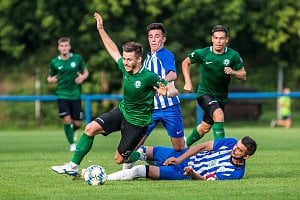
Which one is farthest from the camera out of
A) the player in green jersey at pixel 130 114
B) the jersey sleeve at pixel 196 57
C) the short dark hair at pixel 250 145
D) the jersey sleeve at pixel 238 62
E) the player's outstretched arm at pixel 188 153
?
the jersey sleeve at pixel 196 57

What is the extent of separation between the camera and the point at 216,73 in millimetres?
15883

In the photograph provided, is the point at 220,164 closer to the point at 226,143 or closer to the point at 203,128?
the point at 226,143

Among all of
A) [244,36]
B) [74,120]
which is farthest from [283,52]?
[74,120]

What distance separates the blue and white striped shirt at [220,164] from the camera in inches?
485

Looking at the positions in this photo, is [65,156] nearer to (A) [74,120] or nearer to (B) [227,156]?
(A) [74,120]

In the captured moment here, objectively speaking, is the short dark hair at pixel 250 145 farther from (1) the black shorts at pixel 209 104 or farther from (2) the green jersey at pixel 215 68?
(2) the green jersey at pixel 215 68

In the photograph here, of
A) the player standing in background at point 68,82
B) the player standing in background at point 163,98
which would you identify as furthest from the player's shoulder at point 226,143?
the player standing in background at point 68,82

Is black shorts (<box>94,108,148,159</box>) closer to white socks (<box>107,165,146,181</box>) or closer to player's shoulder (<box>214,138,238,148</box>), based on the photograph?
white socks (<box>107,165,146,181</box>)

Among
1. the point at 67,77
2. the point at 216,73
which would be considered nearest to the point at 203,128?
the point at 216,73

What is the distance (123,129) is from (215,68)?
155 inches

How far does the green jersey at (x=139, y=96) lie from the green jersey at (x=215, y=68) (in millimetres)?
3646

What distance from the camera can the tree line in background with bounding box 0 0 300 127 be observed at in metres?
35.5

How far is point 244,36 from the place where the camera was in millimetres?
38781

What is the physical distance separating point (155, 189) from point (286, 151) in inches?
307
